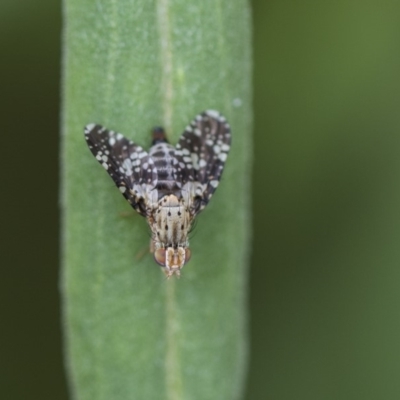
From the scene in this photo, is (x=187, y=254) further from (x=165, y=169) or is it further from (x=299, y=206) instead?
(x=299, y=206)

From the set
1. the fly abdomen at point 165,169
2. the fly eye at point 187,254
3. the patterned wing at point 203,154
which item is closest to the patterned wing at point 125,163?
the fly abdomen at point 165,169

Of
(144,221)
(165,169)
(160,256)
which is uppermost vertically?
(165,169)

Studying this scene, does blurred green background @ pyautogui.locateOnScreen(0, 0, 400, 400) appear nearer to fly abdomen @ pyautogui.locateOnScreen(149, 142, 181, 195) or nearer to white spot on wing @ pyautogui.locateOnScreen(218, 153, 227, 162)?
white spot on wing @ pyautogui.locateOnScreen(218, 153, 227, 162)

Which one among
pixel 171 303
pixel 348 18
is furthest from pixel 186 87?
pixel 348 18

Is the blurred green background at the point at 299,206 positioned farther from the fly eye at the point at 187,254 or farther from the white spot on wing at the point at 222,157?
the fly eye at the point at 187,254

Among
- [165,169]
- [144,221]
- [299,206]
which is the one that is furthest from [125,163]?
[299,206]

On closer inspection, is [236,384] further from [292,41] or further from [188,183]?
[292,41]
